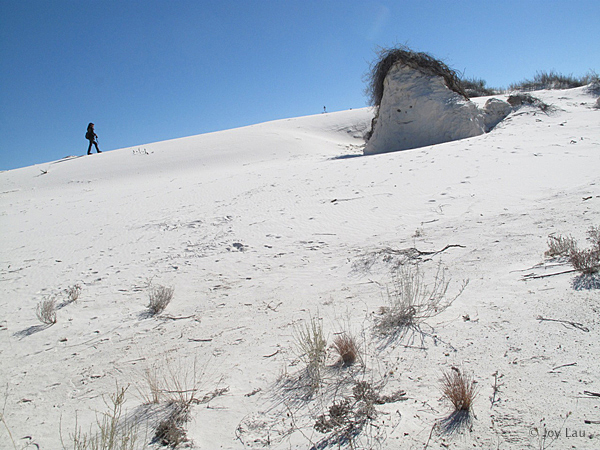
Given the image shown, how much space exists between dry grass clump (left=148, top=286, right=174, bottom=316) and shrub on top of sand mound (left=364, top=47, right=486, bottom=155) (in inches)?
310

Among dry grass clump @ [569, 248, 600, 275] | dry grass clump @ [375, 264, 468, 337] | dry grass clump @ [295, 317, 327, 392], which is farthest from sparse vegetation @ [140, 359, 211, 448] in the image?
dry grass clump @ [569, 248, 600, 275]

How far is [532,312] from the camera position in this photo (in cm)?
229

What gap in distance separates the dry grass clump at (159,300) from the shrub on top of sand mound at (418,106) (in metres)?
7.88

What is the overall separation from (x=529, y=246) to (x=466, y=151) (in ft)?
13.4

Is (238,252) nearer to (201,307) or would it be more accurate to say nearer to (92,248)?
(201,307)

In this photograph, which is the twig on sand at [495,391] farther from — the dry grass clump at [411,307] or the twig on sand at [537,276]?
the twig on sand at [537,276]

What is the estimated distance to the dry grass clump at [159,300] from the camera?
10.5ft

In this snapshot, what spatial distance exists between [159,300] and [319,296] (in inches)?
56.6

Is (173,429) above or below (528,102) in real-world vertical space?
below

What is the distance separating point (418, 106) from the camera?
9.25 meters

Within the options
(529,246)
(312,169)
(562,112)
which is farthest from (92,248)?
(562,112)

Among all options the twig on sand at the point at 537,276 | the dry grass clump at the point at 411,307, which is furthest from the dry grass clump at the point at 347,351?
the twig on sand at the point at 537,276

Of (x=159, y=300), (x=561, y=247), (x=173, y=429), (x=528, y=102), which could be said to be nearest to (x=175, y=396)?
(x=173, y=429)

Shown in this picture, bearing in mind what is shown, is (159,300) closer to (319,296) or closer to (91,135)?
(319,296)
